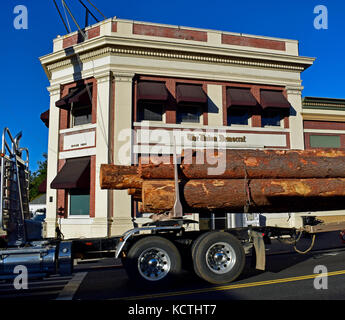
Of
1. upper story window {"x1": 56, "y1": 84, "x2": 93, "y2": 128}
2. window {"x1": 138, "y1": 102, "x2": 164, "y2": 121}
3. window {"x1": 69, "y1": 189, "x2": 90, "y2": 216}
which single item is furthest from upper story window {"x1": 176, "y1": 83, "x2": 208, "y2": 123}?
window {"x1": 69, "y1": 189, "x2": 90, "y2": 216}

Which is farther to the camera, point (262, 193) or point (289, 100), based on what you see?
point (289, 100)

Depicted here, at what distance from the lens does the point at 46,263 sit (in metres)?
6.26

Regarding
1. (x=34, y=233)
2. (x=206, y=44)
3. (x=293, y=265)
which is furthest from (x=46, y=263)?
(x=206, y=44)

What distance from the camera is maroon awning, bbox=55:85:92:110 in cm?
1731

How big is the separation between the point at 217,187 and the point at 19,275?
14.0 ft

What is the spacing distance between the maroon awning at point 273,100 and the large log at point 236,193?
11660 millimetres

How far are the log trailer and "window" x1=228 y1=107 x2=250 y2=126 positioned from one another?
12872mm

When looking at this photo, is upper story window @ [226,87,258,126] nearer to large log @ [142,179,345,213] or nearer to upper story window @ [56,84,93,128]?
upper story window @ [56,84,93,128]

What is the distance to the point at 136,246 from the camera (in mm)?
6574

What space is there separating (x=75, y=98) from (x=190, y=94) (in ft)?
19.7

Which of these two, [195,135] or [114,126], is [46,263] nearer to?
[114,126]
